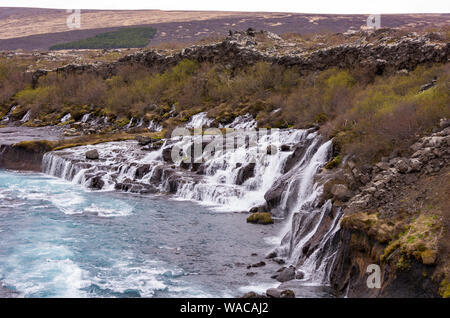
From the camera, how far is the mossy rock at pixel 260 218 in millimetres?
20797

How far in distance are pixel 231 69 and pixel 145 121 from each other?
9.07m

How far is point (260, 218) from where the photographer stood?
20.9m

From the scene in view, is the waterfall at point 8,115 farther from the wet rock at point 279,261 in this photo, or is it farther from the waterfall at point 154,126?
the wet rock at point 279,261

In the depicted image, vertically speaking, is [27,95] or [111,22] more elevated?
[111,22]

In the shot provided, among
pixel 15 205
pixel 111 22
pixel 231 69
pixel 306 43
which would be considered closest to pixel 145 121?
pixel 231 69

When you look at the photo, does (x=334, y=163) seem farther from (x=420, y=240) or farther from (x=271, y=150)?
(x=420, y=240)

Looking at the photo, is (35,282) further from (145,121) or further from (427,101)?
(145,121)

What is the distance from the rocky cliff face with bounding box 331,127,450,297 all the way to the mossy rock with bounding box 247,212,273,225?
504cm

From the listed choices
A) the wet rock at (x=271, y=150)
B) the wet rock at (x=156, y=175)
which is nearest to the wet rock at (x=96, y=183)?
the wet rock at (x=156, y=175)

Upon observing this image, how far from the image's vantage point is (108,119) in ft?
153

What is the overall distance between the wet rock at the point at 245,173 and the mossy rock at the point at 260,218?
479 cm

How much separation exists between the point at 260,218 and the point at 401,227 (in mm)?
8588

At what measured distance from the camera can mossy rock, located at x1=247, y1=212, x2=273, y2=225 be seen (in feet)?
68.2

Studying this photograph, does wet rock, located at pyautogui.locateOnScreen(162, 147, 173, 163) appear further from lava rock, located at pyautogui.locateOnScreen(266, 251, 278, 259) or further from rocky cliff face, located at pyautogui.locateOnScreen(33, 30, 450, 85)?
lava rock, located at pyautogui.locateOnScreen(266, 251, 278, 259)
